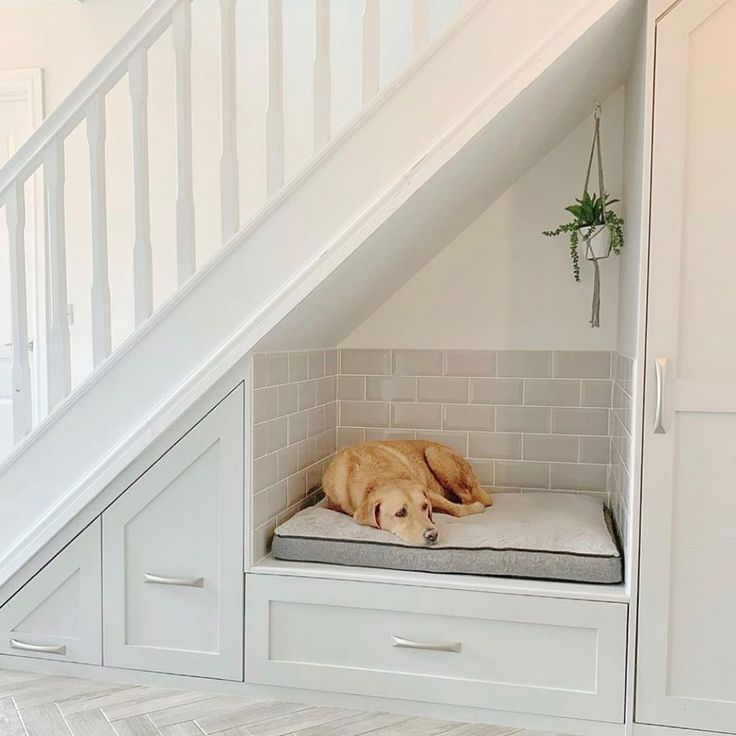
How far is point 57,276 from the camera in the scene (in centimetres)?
208

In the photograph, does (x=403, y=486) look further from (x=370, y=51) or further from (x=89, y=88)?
(x=89, y=88)

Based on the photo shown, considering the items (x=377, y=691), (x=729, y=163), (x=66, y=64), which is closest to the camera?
(x=729, y=163)

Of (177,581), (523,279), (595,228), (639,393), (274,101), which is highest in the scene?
(274,101)

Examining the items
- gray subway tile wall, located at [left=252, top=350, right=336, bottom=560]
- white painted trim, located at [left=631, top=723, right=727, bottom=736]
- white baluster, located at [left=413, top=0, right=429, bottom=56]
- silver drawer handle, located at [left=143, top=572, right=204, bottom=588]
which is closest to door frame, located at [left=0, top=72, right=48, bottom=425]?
gray subway tile wall, located at [left=252, top=350, right=336, bottom=560]

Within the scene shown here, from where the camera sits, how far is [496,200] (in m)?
2.68

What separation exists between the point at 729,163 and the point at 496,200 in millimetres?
1027

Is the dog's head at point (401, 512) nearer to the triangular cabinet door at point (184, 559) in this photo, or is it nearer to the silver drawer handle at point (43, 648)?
the triangular cabinet door at point (184, 559)

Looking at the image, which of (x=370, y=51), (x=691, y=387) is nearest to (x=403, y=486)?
(x=691, y=387)

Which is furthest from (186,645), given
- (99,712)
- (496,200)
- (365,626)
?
(496,200)

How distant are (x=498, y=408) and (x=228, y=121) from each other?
4.59ft

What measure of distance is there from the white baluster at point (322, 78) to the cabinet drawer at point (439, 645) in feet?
3.96

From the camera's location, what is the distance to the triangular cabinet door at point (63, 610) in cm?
213

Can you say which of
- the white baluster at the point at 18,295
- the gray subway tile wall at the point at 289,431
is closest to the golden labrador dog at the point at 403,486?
the gray subway tile wall at the point at 289,431

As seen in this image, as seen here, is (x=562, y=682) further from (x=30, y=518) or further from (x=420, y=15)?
(x=420, y=15)
